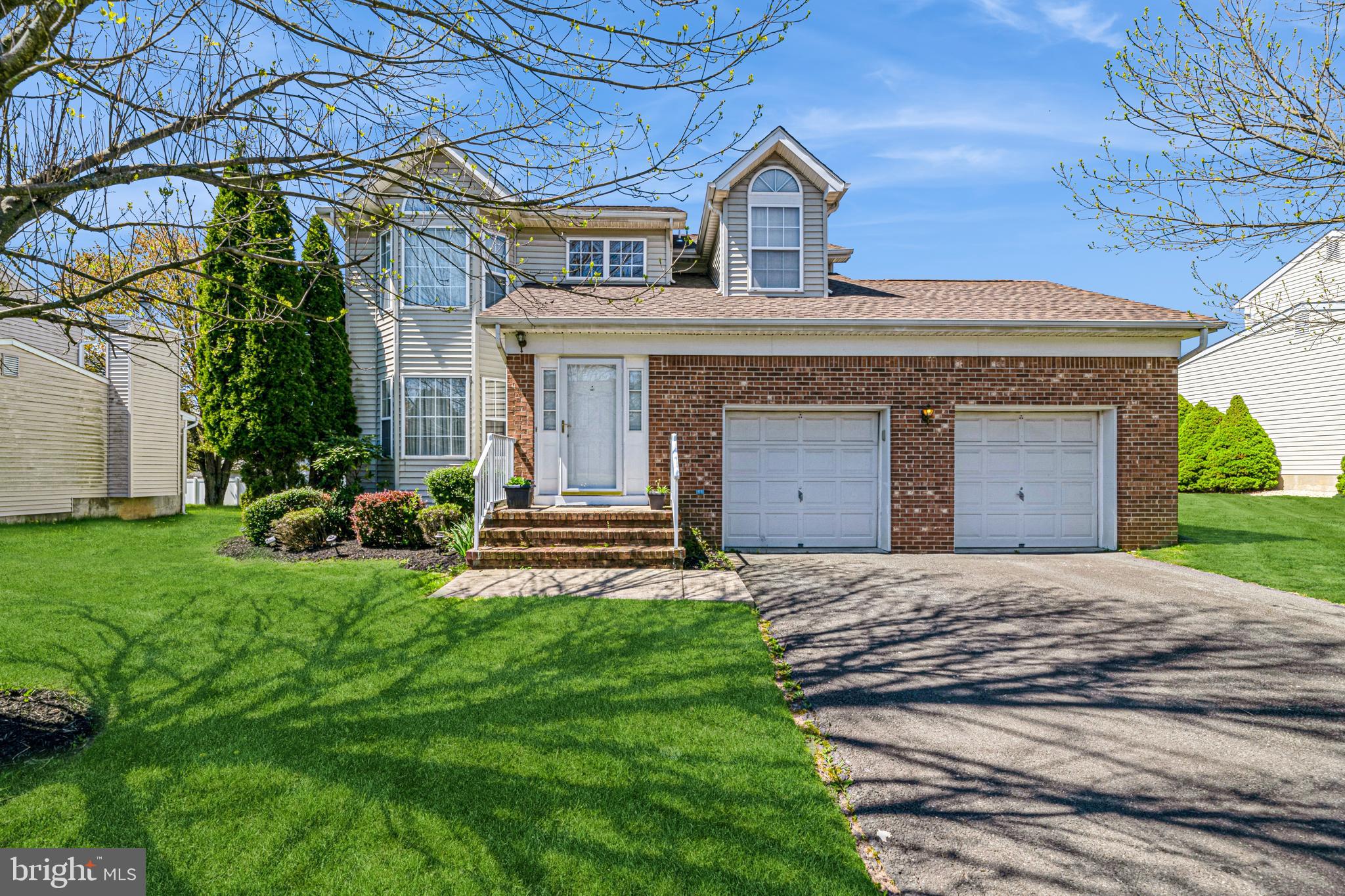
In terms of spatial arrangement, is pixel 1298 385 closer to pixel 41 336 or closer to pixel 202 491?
pixel 202 491

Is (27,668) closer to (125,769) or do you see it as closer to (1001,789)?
(125,769)

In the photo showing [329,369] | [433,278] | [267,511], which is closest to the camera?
[267,511]

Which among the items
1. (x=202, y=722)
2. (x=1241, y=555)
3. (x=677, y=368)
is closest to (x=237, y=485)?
(x=677, y=368)

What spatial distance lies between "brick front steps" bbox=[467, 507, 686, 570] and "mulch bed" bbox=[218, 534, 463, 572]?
68cm

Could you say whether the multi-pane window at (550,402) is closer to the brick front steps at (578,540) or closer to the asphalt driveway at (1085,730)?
the brick front steps at (578,540)

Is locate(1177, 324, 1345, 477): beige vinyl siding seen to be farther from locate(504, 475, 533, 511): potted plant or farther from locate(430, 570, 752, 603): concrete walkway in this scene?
locate(504, 475, 533, 511): potted plant

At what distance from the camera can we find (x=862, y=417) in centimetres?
1153

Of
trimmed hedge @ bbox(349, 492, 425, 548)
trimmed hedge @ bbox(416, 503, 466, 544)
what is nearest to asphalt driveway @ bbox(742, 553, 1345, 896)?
trimmed hedge @ bbox(416, 503, 466, 544)

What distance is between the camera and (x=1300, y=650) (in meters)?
6.12

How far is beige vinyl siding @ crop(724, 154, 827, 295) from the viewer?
41.9 ft

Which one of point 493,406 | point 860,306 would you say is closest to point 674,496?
point 860,306

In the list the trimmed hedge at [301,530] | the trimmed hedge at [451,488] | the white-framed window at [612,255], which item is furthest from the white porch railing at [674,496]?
the white-framed window at [612,255]

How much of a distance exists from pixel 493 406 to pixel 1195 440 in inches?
748

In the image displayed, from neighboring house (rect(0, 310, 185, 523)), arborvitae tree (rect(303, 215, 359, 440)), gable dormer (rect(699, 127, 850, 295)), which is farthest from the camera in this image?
arborvitae tree (rect(303, 215, 359, 440))
